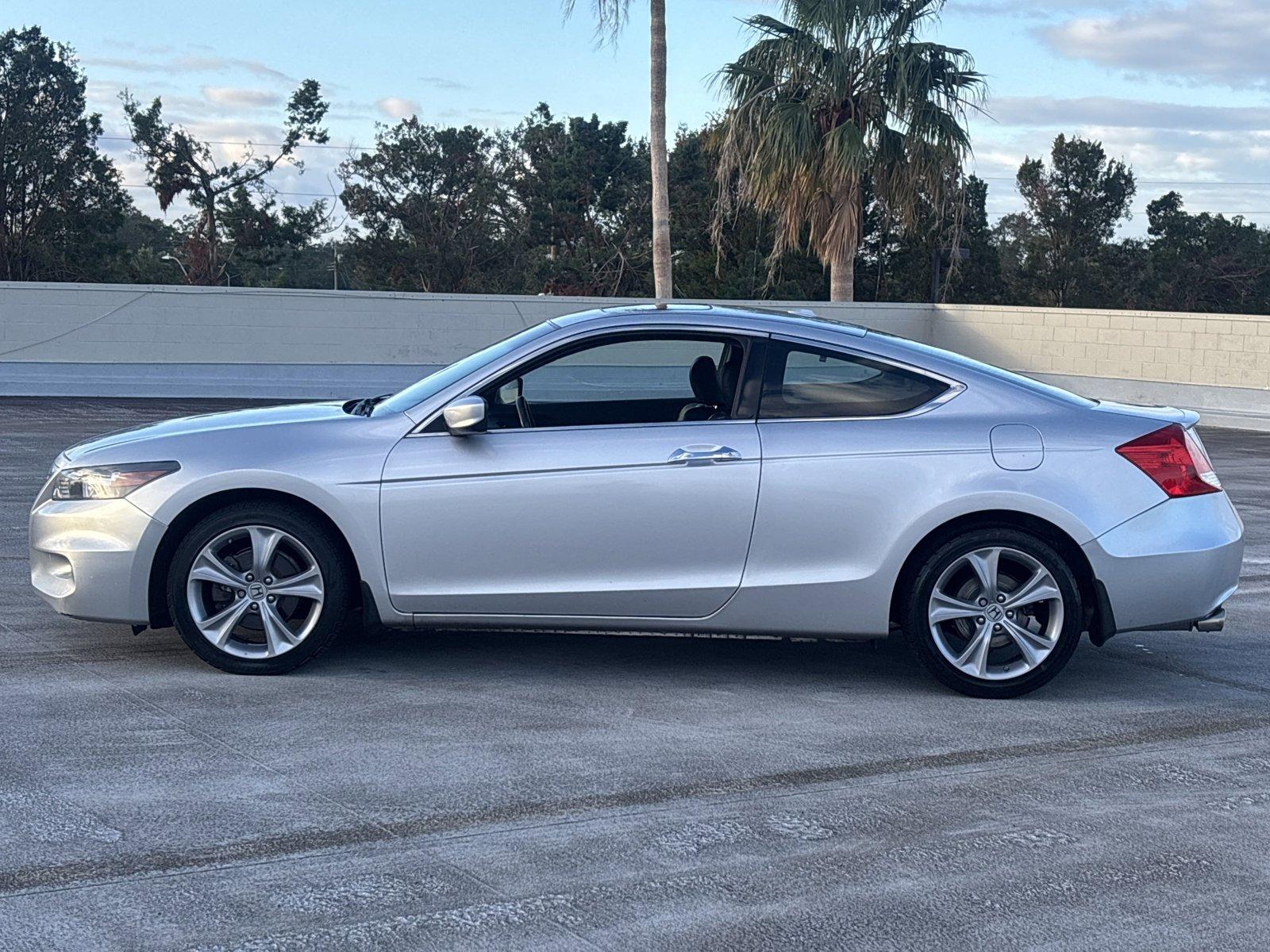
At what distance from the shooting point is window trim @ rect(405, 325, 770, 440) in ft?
19.9

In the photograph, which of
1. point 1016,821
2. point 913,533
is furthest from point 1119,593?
point 1016,821

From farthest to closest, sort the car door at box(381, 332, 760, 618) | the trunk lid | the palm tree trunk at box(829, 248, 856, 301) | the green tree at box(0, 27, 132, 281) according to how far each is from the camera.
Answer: the green tree at box(0, 27, 132, 281), the palm tree trunk at box(829, 248, 856, 301), the trunk lid, the car door at box(381, 332, 760, 618)

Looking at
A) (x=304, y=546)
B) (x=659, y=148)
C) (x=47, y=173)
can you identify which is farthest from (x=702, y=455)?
(x=47, y=173)

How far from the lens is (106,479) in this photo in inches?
240

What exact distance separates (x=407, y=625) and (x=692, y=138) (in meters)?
48.5

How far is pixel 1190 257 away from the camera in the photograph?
5362 centimetres

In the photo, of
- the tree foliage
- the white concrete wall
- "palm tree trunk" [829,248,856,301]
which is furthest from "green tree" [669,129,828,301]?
the white concrete wall

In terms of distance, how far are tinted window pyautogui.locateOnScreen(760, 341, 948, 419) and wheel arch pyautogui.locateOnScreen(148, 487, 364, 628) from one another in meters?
1.85

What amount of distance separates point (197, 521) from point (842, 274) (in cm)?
2539

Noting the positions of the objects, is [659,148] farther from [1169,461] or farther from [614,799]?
[614,799]

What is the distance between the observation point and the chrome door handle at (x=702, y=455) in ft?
19.5

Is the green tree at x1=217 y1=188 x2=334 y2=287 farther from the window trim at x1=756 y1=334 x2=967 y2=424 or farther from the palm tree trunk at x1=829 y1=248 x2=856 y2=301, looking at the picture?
the window trim at x1=756 y1=334 x2=967 y2=424

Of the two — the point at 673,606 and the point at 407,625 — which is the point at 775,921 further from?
the point at 407,625

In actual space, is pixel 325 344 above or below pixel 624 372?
above
